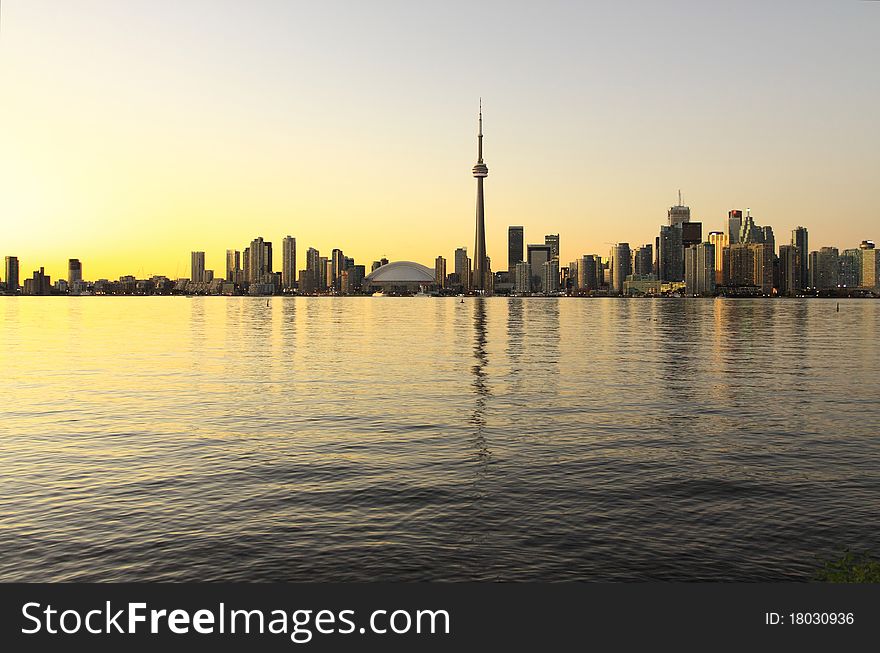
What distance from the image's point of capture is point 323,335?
453 ft

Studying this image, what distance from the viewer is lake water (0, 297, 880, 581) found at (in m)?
21.7

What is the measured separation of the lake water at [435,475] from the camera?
21703 millimetres

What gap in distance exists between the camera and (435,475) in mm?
31656

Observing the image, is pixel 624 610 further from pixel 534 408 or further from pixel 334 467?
pixel 534 408

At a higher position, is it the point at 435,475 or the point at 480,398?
the point at 480,398

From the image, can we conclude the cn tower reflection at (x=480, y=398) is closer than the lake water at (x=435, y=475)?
No

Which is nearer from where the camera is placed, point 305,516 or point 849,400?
point 305,516

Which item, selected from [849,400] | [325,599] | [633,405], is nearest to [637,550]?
[325,599]

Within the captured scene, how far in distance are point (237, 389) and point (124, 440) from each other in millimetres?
21610

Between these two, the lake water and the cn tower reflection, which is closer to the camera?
the lake water

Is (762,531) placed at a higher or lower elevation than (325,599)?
lower

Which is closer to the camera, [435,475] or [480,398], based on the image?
[435,475]

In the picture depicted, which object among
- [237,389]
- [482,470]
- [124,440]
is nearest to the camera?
[482,470]

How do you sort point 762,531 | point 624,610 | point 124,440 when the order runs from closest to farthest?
point 624,610
point 762,531
point 124,440
